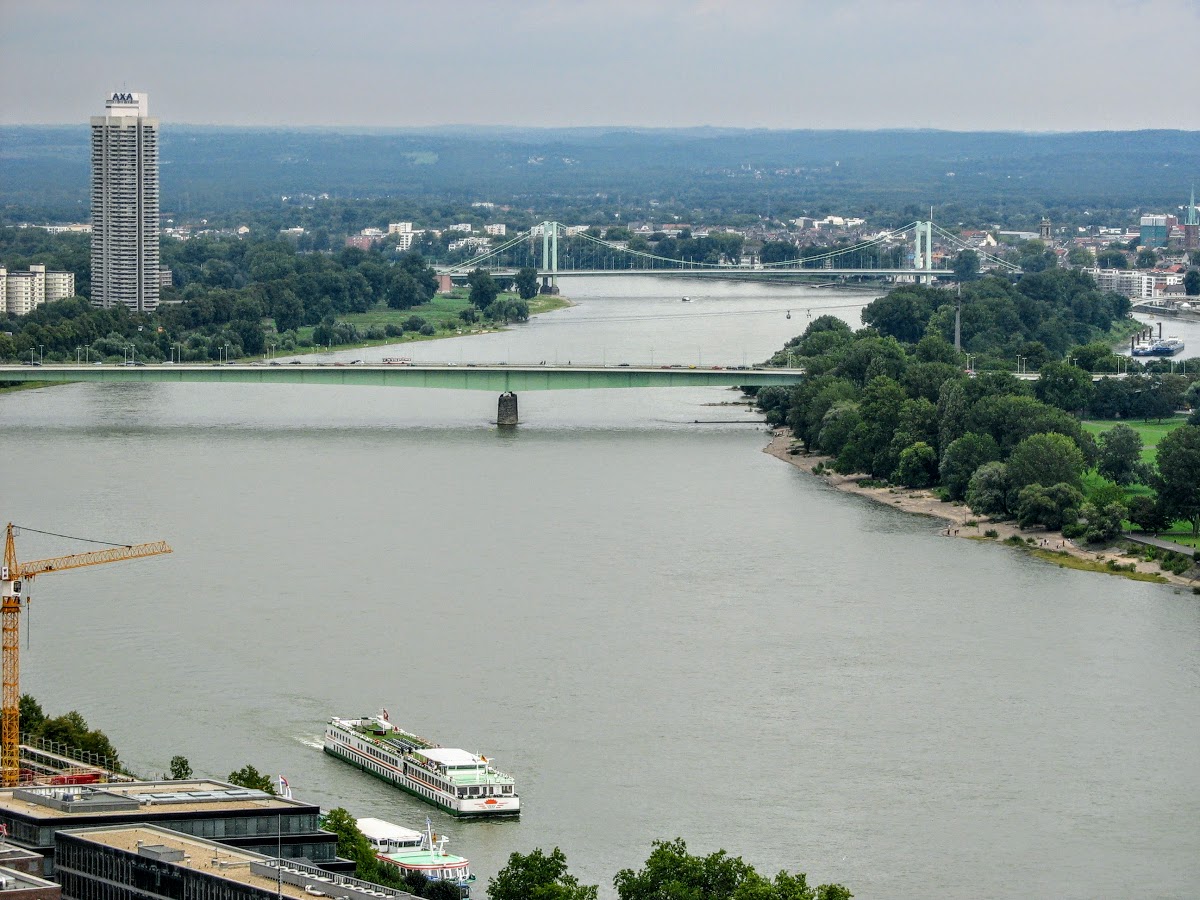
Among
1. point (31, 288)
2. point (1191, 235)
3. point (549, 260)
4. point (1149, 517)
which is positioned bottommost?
point (1149, 517)

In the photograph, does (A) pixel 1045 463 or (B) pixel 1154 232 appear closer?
(A) pixel 1045 463

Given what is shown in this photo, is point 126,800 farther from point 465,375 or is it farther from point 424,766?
point 465,375

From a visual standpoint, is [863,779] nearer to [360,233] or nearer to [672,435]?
[672,435]

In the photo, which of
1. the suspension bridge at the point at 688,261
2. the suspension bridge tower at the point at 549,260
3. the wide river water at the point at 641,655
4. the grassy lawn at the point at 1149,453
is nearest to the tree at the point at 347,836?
the wide river water at the point at 641,655

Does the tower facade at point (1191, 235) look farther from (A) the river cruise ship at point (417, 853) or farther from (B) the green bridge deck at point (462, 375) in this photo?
(A) the river cruise ship at point (417, 853)

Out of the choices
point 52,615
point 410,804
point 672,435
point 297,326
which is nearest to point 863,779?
point 410,804

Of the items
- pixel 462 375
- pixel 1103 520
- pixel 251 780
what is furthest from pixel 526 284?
pixel 251 780

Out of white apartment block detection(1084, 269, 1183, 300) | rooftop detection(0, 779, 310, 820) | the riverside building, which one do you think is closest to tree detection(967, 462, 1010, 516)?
rooftop detection(0, 779, 310, 820)
